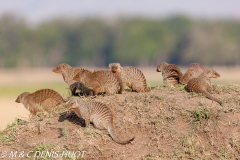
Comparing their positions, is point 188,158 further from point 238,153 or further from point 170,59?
point 170,59

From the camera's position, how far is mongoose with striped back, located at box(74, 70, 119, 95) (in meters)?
9.00

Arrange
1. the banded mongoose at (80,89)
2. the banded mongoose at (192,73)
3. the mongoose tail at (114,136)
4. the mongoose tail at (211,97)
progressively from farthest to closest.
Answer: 1. the banded mongoose at (192,73)
2. the banded mongoose at (80,89)
3. the mongoose tail at (211,97)
4. the mongoose tail at (114,136)

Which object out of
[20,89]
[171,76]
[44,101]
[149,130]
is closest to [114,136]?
[149,130]

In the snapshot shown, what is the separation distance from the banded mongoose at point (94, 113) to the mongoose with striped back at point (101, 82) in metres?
1.06

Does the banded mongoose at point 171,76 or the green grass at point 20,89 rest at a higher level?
the banded mongoose at point 171,76

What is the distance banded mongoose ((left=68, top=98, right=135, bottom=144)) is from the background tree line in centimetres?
5543

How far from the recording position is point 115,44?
7238cm

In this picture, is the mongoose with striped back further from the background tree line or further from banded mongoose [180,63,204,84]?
the background tree line

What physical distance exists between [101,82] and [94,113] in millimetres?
1245

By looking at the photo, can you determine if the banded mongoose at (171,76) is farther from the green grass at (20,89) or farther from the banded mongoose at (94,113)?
the green grass at (20,89)

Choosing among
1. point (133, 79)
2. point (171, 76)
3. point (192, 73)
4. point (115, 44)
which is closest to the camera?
point (133, 79)

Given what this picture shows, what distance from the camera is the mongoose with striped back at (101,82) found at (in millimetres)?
9005

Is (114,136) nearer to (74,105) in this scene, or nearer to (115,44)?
(74,105)

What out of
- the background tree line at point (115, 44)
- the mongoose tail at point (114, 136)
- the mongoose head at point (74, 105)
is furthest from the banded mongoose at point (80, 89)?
the background tree line at point (115, 44)
